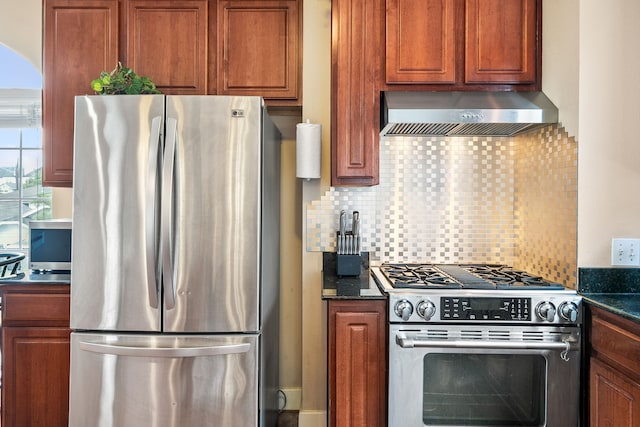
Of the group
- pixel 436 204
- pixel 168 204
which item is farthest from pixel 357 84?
pixel 168 204

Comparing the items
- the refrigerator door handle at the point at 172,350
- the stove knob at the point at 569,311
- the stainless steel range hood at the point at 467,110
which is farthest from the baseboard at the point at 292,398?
the stainless steel range hood at the point at 467,110

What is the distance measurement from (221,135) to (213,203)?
1.04 feet

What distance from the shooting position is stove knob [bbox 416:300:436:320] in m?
1.72

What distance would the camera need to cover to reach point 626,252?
1760 mm

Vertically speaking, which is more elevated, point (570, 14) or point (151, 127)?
point (570, 14)

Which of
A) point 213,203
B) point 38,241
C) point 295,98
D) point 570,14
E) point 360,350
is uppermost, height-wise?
point 570,14

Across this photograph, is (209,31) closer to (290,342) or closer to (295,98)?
(295,98)

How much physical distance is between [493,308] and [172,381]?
4.88 ft

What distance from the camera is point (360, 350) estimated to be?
5.86ft

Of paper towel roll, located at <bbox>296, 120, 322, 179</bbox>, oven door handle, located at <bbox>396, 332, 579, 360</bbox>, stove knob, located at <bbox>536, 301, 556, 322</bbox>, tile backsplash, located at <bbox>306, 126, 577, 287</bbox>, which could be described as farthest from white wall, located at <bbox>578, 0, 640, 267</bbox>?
paper towel roll, located at <bbox>296, 120, 322, 179</bbox>

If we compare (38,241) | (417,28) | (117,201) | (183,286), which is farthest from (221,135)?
(38,241)

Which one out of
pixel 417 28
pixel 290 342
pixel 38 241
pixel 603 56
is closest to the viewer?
pixel 603 56

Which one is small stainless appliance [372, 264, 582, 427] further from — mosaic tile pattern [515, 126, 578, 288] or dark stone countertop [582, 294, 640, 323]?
mosaic tile pattern [515, 126, 578, 288]

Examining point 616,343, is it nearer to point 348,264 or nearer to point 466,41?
point 348,264
